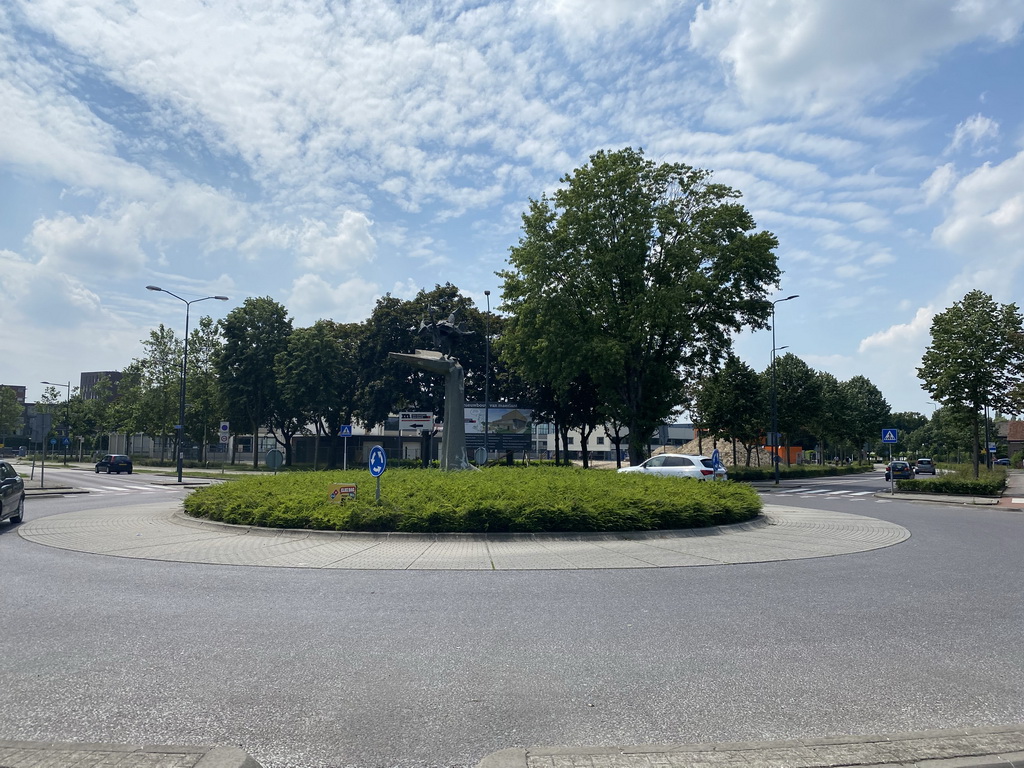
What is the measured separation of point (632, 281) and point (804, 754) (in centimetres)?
3472

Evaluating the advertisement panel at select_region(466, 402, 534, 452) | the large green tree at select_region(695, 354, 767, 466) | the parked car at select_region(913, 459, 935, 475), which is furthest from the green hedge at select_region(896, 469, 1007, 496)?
the advertisement panel at select_region(466, 402, 534, 452)

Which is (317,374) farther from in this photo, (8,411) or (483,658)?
(8,411)

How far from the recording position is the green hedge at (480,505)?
1343cm

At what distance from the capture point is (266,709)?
4578mm

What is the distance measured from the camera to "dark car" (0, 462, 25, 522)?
15297mm

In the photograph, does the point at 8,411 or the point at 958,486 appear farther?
the point at 8,411

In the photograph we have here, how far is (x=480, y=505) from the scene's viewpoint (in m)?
13.5

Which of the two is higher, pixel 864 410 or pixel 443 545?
pixel 864 410

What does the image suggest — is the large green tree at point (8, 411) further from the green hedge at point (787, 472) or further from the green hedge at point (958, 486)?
the green hedge at point (958, 486)

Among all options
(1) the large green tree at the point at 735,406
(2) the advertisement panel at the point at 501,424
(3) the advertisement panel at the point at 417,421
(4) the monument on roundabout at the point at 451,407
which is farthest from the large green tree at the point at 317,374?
(4) the monument on roundabout at the point at 451,407

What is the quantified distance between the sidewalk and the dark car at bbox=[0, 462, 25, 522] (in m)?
15.8

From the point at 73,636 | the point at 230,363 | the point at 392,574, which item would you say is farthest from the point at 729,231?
the point at 230,363

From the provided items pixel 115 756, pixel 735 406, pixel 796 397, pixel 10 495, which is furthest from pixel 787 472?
pixel 115 756

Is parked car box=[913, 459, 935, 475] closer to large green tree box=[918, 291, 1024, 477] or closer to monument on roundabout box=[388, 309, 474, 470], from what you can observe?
large green tree box=[918, 291, 1024, 477]
